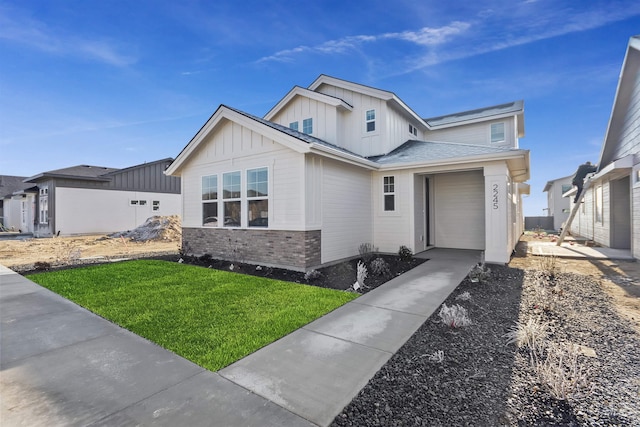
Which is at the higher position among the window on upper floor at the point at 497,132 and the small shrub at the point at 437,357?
the window on upper floor at the point at 497,132

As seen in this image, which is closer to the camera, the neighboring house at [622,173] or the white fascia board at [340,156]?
the white fascia board at [340,156]

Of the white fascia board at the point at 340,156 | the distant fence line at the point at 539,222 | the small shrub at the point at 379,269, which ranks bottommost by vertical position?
the small shrub at the point at 379,269

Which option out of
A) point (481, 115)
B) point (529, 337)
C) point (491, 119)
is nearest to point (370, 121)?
point (481, 115)

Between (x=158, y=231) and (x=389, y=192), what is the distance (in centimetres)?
1536

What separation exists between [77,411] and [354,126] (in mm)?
12040

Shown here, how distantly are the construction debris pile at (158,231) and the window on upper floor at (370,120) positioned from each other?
546 inches

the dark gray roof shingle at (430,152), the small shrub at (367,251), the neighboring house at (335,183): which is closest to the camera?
the neighboring house at (335,183)

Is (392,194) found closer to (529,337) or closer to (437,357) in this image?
→ (529,337)

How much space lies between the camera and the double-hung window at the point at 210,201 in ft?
33.2

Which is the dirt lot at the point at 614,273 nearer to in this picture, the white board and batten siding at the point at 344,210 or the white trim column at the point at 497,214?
the white trim column at the point at 497,214

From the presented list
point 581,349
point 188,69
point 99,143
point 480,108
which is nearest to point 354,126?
point 188,69

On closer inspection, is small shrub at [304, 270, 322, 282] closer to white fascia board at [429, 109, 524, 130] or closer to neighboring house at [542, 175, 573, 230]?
white fascia board at [429, 109, 524, 130]

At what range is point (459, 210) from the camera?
461 inches

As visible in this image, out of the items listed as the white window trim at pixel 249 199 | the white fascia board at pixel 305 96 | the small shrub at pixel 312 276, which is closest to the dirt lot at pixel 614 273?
the small shrub at pixel 312 276
